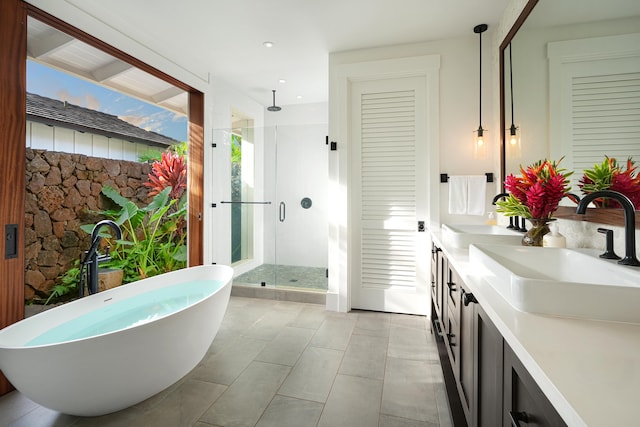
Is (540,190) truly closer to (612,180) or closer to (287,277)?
(612,180)

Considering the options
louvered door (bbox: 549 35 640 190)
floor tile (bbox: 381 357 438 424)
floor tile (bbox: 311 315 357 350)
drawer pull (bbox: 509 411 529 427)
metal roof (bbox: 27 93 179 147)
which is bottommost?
floor tile (bbox: 381 357 438 424)

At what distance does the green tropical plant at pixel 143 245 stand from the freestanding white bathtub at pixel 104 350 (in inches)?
52.3

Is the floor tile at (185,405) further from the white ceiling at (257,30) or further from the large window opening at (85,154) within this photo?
the white ceiling at (257,30)

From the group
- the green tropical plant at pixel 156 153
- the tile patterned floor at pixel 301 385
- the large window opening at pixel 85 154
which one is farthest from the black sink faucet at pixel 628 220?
the green tropical plant at pixel 156 153

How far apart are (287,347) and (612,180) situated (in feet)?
7.35

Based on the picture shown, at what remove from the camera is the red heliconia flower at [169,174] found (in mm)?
4074

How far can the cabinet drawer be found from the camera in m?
0.55

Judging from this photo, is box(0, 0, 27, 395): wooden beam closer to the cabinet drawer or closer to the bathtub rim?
the bathtub rim

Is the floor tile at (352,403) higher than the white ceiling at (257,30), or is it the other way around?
the white ceiling at (257,30)

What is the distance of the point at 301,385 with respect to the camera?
191 centimetres

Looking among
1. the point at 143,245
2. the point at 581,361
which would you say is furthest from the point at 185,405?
the point at 143,245

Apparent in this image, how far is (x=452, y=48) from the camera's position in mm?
2836

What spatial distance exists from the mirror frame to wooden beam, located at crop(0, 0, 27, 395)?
320 centimetres

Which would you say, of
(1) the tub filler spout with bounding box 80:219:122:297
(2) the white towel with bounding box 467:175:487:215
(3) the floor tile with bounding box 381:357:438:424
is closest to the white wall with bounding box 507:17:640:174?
(2) the white towel with bounding box 467:175:487:215
